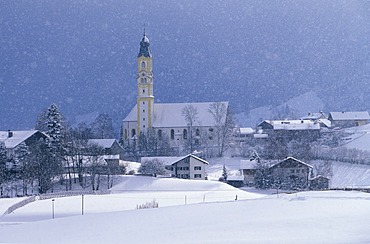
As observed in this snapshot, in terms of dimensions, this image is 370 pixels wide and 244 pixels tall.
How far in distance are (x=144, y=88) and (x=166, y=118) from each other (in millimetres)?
4579

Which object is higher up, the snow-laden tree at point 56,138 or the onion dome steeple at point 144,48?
the onion dome steeple at point 144,48

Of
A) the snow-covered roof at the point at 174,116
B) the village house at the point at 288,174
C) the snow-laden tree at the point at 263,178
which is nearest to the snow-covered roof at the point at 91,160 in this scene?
→ the village house at the point at 288,174

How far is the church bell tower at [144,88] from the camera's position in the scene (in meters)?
64.0

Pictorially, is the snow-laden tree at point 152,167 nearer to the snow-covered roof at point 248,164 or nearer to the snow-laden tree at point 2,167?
the snow-covered roof at point 248,164

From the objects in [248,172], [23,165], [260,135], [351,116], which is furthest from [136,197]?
[351,116]

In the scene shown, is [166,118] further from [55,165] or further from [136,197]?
[136,197]

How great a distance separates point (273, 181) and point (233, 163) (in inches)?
461

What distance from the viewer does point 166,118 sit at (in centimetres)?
6681

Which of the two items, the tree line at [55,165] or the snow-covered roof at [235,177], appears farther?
the snow-covered roof at [235,177]

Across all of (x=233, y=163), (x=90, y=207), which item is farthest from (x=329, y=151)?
(x=90, y=207)

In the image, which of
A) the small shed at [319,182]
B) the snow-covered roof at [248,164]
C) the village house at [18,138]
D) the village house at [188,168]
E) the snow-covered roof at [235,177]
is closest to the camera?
the small shed at [319,182]

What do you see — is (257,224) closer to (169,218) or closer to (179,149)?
(169,218)

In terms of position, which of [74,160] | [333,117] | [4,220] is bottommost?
[4,220]

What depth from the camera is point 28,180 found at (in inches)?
1430
